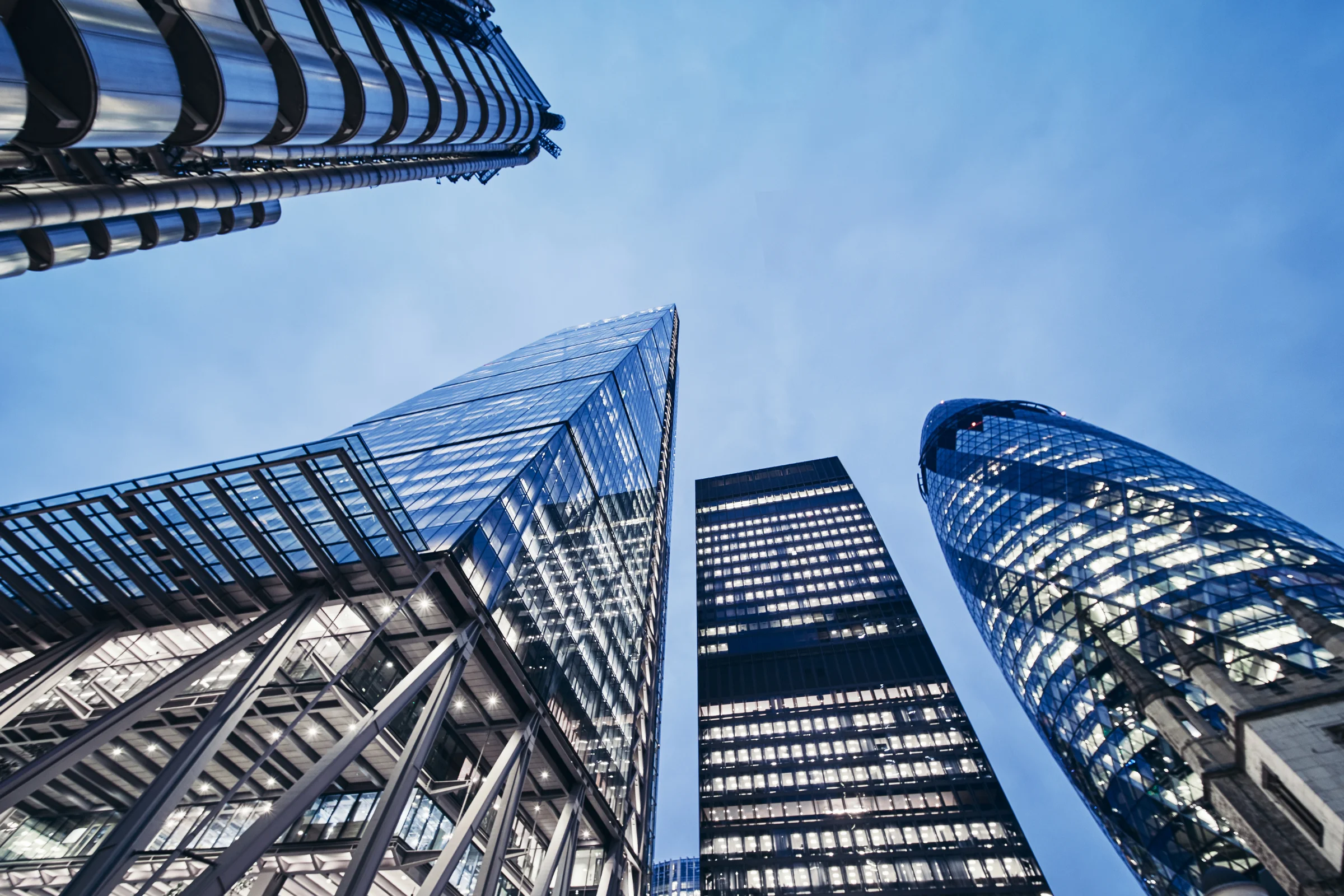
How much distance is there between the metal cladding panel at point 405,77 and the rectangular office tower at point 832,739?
248ft

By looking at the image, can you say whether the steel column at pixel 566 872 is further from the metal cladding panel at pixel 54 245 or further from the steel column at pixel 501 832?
the metal cladding panel at pixel 54 245

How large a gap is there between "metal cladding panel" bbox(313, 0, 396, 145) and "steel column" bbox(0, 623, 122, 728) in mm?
21493

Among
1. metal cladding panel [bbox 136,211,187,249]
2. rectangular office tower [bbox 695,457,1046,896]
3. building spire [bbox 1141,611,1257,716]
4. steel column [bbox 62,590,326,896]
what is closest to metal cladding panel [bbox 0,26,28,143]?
metal cladding panel [bbox 136,211,187,249]

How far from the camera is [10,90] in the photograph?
806 centimetres

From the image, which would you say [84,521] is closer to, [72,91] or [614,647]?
[72,91]

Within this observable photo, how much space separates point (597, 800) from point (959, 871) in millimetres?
48969

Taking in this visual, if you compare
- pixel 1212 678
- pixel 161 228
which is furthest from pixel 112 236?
pixel 1212 678

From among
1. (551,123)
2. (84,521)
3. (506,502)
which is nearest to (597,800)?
(506,502)

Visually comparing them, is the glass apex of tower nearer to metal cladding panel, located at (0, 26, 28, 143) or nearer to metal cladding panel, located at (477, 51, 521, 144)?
metal cladding panel, located at (0, 26, 28, 143)

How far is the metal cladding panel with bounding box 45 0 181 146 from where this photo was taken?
948cm

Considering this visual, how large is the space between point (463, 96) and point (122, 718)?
2890cm

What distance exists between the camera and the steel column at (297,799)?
1424 centimetres

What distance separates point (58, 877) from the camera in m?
25.5

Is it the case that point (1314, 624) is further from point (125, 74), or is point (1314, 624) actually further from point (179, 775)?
point (125, 74)
